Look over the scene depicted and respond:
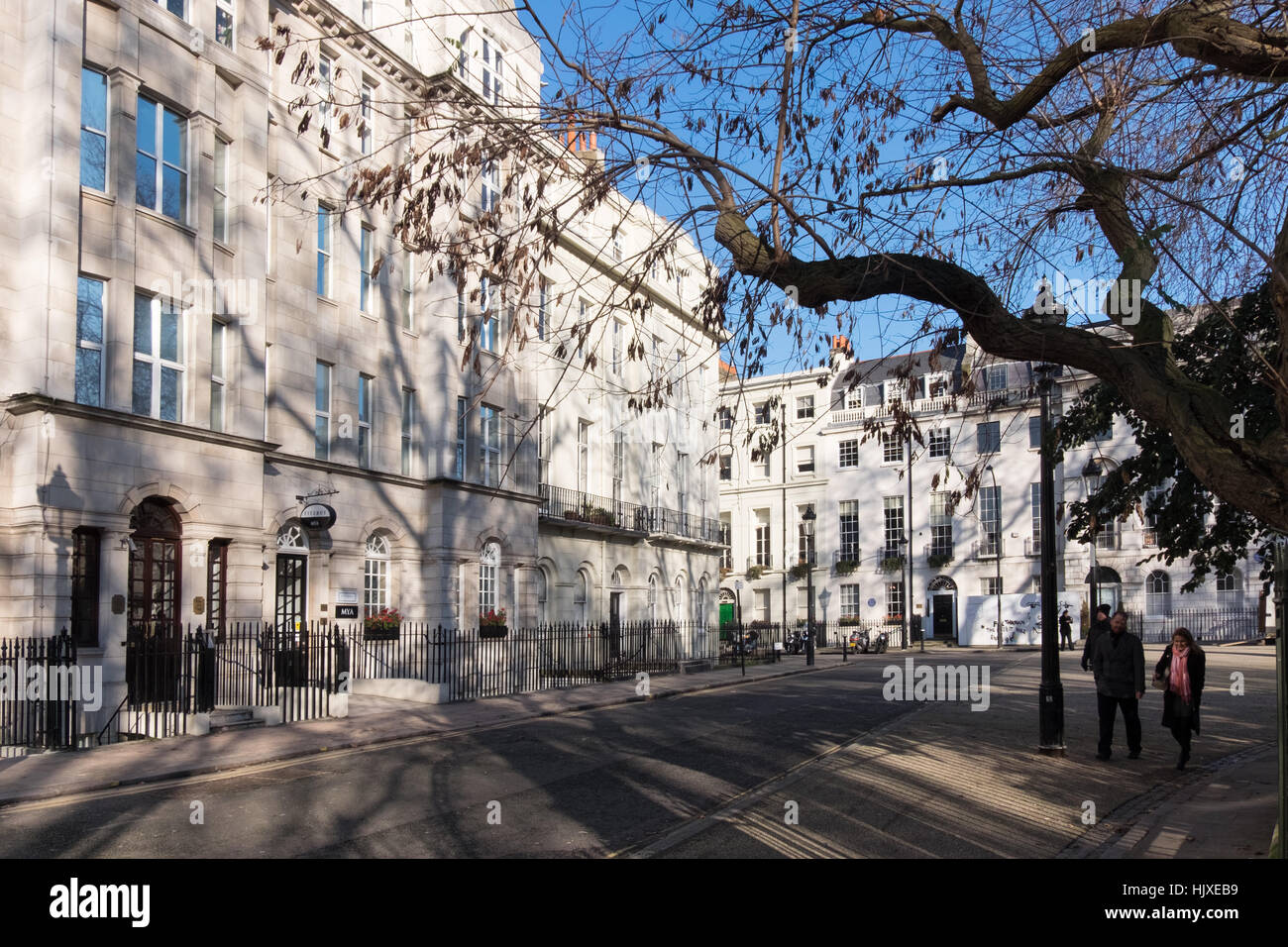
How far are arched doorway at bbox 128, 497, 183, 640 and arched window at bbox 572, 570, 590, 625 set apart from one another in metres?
16.9

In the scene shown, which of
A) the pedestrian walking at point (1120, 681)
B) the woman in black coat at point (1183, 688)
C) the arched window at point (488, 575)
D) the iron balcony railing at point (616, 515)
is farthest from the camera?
the iron balcony railing at point (616, 515)

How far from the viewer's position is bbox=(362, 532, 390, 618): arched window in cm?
2455

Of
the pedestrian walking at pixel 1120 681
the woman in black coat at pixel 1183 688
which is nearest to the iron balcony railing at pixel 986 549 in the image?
the pedestrian walking at pixel 1120 681

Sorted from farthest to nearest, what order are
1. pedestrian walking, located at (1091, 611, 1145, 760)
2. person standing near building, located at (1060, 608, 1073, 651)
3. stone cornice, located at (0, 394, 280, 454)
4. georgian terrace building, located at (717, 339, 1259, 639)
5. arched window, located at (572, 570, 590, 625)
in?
1. georgian terrace building, located at (717, 339, 1259, 639)
2. person standing near building, located at (1060, 608, 1073, 651)
3. arched window, located at (572, 570, 590, 625)
4. stone cornice, located at (0, 394, 280, 454)
5. pedestrian walking, located at (1091, 611, 1145, 760)

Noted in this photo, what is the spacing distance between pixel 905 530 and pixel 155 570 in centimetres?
4672

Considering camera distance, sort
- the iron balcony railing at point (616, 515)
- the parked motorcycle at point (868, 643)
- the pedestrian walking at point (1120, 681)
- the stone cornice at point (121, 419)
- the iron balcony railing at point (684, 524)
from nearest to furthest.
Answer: the pedestrian walking at point (1120, 681) → the stone cornice at point (121, 419) → the iron balcony railing at point (616, 515) → the iron balcony railing at point (684, 524) → the parked motorcycle at point (868, 643)

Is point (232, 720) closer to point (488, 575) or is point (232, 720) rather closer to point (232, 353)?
point (232, 353)

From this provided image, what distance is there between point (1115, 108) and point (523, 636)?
19.4 metres

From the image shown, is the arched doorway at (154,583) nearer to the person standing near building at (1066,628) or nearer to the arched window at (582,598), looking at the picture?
the arched window at (582,598)

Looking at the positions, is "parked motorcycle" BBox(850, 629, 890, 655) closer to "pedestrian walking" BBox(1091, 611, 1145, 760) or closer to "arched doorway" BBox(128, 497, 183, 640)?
"pedestrian walking" BBox(1091, 611, 1145, 760)

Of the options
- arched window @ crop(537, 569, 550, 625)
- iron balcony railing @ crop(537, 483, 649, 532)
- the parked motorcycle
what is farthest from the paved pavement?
the parked motorcycle

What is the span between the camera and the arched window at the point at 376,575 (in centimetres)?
2455

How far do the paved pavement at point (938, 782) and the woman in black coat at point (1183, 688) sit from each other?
494mm
